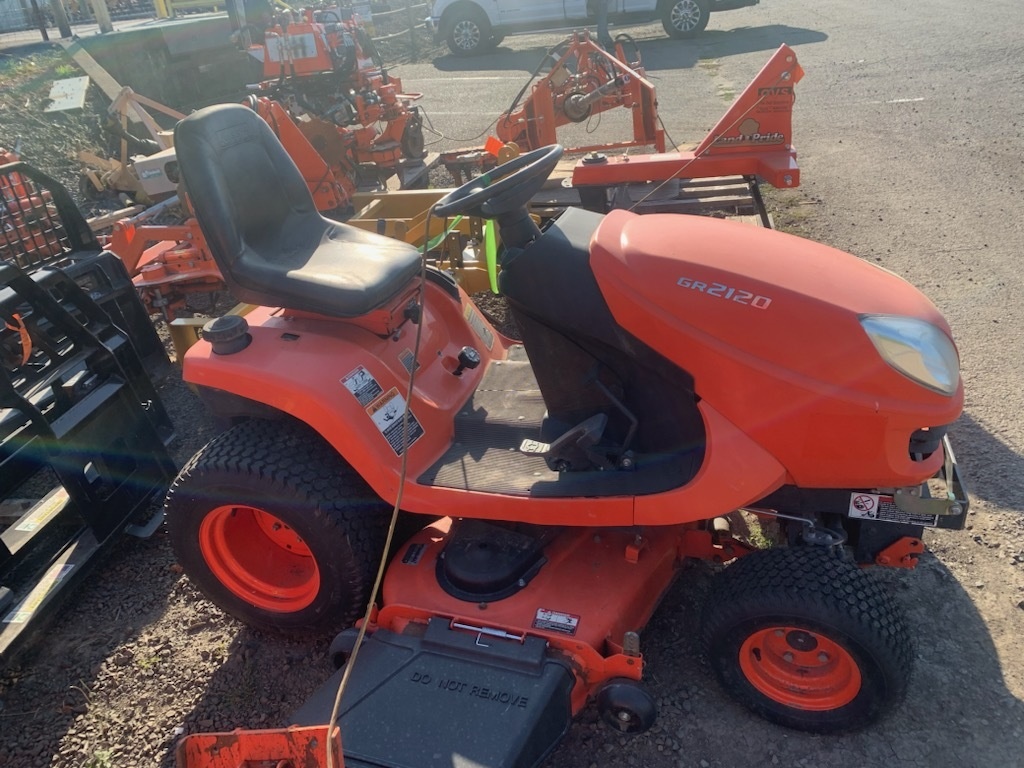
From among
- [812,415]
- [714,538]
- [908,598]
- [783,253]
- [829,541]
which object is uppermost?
[783,253]

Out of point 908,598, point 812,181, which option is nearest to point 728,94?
point 812,181

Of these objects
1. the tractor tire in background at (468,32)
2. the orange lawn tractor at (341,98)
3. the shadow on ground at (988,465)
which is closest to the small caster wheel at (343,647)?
the shadow on ground at (988,465)

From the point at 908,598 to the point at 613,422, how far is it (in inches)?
49.2

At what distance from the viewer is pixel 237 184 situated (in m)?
2.56

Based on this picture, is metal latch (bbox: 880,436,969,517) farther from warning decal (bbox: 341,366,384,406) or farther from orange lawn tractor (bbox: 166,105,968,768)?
warning decal (bbox: 341,366,384,406)

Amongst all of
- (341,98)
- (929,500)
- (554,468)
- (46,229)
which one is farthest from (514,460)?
(341,98)

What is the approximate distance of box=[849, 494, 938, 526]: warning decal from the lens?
1955 millimetres

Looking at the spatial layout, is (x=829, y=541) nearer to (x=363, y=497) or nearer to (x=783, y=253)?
(x=783, y=253)

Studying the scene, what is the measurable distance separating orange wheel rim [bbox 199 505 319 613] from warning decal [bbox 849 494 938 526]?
5.51ft

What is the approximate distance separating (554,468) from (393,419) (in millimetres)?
549

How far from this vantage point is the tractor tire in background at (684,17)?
1377 centimetres

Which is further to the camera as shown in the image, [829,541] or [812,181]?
[812,181]

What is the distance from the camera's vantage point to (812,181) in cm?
645

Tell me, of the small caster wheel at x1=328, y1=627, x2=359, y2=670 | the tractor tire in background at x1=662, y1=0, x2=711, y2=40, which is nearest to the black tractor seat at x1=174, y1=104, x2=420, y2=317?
the small caster wheel at x1=328, y1=627, x2=359, y2=670
